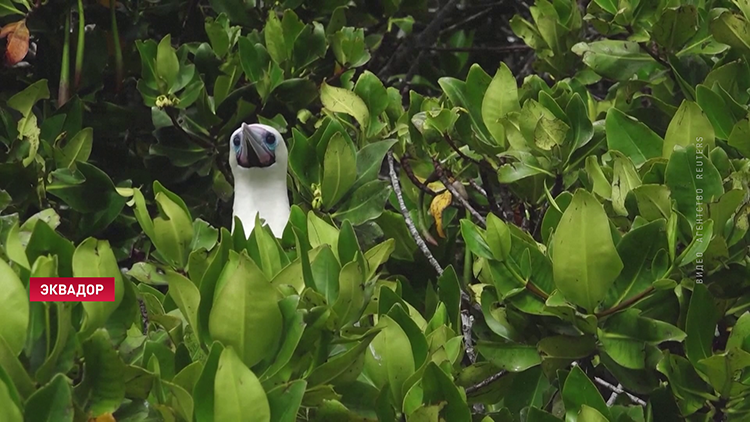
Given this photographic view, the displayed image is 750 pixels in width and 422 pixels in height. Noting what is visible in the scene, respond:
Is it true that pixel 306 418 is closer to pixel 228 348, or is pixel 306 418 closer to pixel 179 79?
pixel 228 348

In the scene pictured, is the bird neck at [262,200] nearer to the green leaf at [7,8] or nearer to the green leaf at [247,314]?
the green leaf at [7,8]

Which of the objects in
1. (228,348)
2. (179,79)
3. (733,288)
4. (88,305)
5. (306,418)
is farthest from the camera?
(179,79)

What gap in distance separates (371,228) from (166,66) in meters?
0.63

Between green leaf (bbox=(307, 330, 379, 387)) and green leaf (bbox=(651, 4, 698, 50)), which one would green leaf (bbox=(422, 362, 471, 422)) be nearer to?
green leaf (bbox=(307, 330, 379, 387))

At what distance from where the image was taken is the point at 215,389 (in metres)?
0.88

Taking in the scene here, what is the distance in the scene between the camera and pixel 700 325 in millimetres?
1146

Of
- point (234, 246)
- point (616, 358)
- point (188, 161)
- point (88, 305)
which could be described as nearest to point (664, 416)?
point (616, 358)

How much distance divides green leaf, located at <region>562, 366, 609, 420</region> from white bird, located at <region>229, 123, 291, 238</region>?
927 millimetres

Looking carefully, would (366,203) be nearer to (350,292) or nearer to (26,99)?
(350,292)

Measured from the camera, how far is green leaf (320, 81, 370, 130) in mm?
1833

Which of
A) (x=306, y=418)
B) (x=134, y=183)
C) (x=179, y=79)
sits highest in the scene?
(x=179, y=79)

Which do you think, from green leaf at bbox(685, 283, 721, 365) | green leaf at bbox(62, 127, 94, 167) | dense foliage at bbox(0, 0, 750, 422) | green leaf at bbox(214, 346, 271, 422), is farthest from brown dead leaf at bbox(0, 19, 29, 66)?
green leaf at bbox(685, 283, 721, 365)

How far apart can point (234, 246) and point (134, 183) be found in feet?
3.40

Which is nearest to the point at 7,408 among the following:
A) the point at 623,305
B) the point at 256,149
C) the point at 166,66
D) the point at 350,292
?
the point at 350,292
